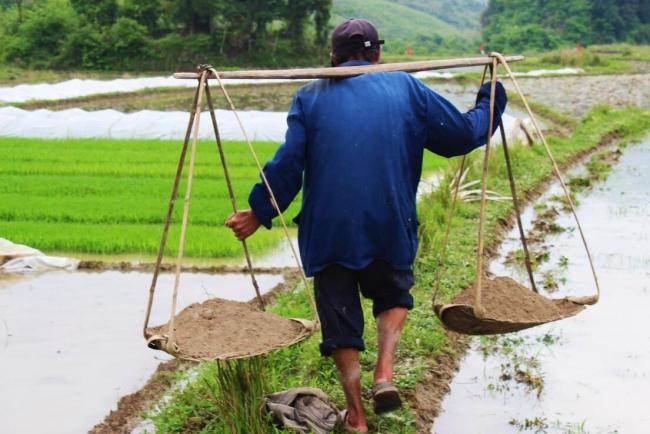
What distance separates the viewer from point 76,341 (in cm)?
462

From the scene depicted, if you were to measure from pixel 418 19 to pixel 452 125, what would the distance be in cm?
6748

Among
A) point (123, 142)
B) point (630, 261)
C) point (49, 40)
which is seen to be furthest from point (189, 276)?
point (49, 40)

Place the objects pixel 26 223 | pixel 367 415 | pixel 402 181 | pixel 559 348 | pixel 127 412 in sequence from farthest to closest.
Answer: pixel 26 223, pixel 559 348, pixel 127 412, pixel 367 415, pixel 402 181

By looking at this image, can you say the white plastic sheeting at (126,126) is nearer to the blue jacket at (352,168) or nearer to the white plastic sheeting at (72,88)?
the white plastic sheeting at (72,88)

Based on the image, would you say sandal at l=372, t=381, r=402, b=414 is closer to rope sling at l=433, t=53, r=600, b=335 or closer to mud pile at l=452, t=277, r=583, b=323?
rope sling at l=433, t=53, r=600, b=335

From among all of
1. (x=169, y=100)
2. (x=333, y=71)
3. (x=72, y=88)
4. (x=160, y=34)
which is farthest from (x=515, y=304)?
(x=160, y=34)

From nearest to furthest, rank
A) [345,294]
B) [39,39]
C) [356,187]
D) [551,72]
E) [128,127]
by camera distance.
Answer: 1. [356,187]
2. [345,294]
3. [128,127]
4. [551,72]
5. [39,39]

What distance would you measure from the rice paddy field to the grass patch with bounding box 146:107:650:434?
4.48ft

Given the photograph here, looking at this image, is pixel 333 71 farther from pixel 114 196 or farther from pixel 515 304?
pixel 114 196

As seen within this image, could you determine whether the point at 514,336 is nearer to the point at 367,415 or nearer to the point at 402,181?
the point at 367,415

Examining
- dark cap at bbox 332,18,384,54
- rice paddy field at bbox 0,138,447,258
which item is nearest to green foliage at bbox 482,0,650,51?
rice paddy field at bbox 0,138,447,258

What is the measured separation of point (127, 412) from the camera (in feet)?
12.1

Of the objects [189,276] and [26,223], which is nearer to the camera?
[189,276]

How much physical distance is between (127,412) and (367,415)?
1041 mm
